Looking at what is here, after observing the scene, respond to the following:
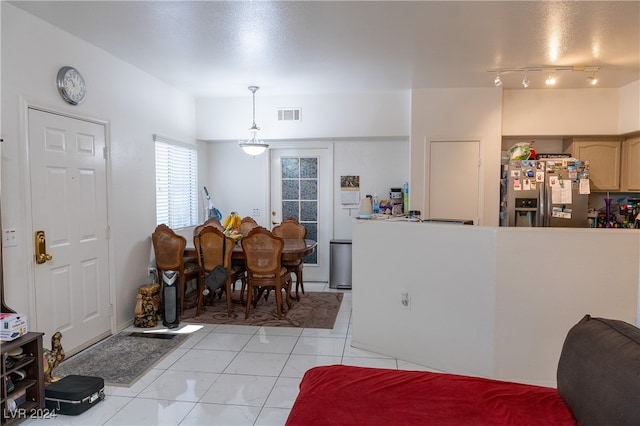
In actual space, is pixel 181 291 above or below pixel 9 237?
below

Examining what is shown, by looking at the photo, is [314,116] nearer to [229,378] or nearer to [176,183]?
[176,183]

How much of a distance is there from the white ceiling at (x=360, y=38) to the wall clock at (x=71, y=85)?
326mm

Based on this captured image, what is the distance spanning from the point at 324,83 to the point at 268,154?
5.28 feet

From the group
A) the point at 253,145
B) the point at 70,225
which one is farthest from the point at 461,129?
the point at 70,225

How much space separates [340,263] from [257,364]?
8.77ft

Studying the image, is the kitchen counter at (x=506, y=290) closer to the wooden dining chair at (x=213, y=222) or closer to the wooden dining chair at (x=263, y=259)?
the wooden dining chair at (x=263, y=259)

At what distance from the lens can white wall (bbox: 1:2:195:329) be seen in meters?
2.91

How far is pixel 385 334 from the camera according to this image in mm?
3557

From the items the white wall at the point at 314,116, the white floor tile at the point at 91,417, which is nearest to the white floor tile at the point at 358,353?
the white floor tile at the point at 91,417

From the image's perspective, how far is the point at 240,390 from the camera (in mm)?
2947

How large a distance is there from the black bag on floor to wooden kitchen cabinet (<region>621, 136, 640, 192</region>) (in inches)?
232

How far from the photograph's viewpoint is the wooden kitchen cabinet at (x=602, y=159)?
512 cm

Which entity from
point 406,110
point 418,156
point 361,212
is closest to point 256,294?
point 361,212

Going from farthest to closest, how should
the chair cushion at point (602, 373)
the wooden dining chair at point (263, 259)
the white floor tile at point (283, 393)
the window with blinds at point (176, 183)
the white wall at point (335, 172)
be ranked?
the white wall at point (335, 172) → the window with blinds at point (176, 183) → the wooden dining chair at point (263, 259) → the white floor tile at point (283, 393) → the chair cushion at point (602, 373)
